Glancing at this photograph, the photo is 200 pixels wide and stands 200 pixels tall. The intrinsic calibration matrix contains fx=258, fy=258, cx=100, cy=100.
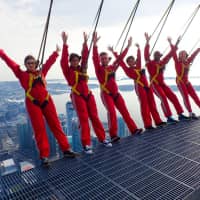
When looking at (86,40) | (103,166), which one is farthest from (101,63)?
(103,166)

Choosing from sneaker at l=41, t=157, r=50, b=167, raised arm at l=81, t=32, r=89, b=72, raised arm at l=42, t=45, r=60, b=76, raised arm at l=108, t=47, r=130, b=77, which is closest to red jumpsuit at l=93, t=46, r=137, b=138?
raised arm at l=108, t=47, r=130, b=77

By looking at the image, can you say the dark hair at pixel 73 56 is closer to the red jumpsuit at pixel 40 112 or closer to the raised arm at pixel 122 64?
the red jumpsuit at pixel 40 112

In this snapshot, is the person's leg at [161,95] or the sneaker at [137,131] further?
the person's leg at [161,95]

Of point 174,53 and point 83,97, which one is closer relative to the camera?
point 83,97

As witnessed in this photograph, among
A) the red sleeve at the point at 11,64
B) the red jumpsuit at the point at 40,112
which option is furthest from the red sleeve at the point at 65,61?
the red sleeve at the point at 11,64

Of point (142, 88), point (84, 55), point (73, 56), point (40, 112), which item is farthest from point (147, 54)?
point (40, 112)

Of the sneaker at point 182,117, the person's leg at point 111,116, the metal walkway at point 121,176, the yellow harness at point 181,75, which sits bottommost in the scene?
the metal walkway at point 121,176

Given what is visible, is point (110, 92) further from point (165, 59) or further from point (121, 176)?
point (121, 176)
